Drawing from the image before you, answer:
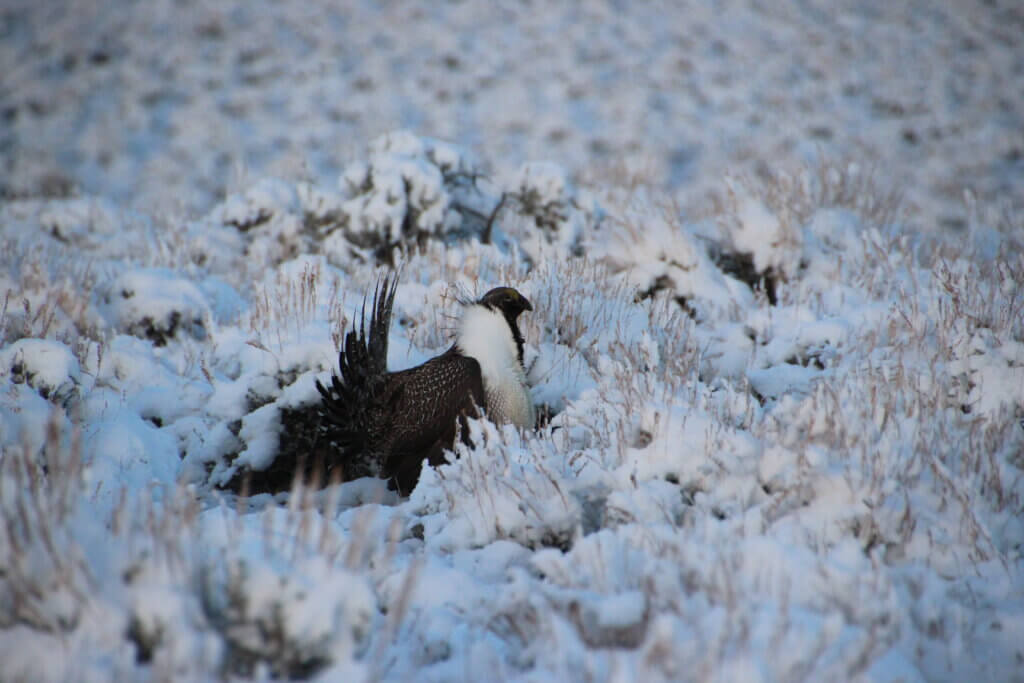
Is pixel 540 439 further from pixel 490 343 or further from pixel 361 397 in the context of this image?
pixel 361 397

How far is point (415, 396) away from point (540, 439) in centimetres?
63

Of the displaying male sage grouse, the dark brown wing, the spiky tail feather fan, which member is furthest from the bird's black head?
the spiky tail feather fan

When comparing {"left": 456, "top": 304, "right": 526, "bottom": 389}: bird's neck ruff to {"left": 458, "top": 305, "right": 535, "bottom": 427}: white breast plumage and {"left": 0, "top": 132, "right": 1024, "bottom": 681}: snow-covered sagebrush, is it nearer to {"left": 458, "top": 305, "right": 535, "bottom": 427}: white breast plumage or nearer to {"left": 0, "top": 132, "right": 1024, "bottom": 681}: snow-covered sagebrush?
{"left": 458, "top": 305, "right": 535, "bottom": 427}: white breast plumage

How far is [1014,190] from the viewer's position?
35.2 ft

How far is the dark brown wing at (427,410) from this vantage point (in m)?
3.38

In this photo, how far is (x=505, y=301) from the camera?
3654 millimetres

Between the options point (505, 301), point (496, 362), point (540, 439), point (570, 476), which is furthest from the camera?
point (505, 301)

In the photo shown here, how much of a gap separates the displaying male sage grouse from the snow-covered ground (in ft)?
0.65

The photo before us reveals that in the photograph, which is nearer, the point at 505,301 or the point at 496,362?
the point at 496,362

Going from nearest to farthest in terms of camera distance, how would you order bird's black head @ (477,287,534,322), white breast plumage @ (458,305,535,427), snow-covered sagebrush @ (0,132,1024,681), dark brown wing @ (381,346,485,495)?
1. snow-covered sagebrush @ (0,132,1024,681)
2. dark brown wing @ (381,346,485,495)
3. white breast plumage @ (458,305,535,427)
4. bird's black head @ (477,287,534,322)

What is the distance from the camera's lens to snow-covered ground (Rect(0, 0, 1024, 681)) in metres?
1.70

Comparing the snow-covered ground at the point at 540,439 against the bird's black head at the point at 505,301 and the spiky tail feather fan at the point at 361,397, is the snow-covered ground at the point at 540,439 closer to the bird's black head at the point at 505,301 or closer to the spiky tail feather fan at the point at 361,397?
the spiky tail feather fan at the point at 361,397

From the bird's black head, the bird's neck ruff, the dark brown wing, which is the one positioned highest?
the bird's black head

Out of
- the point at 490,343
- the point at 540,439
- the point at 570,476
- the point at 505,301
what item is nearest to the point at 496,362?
the point at 490,343
